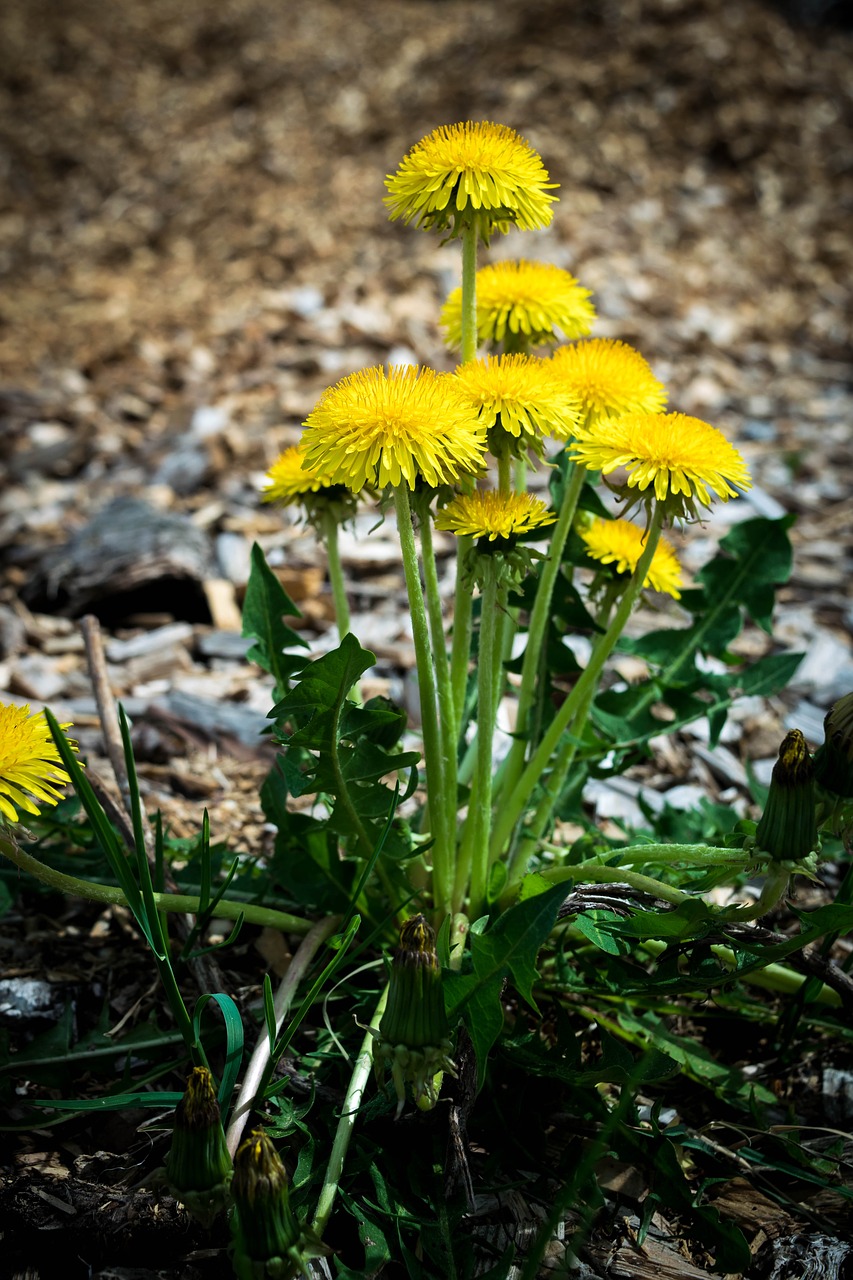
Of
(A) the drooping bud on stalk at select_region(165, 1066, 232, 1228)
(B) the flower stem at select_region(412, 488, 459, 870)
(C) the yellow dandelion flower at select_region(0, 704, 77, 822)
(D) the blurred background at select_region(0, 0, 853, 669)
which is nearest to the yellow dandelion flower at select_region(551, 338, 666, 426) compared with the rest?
(B) the flower stem at select_region(412, 488, 459, 870)

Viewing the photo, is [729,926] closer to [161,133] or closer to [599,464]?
[599,464]

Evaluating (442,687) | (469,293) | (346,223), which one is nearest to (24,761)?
(442,687)

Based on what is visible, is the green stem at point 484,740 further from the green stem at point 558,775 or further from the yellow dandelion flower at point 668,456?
the yellow dandelion flower at point 668,456

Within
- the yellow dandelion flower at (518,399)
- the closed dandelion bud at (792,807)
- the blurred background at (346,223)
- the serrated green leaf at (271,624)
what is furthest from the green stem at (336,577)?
the blurred background at (346,223)

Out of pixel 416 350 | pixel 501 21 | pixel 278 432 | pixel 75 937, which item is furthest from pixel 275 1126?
pixel 501 21

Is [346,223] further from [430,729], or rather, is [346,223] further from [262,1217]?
[262,1217]

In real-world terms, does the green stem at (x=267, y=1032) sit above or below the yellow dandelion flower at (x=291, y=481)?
below
